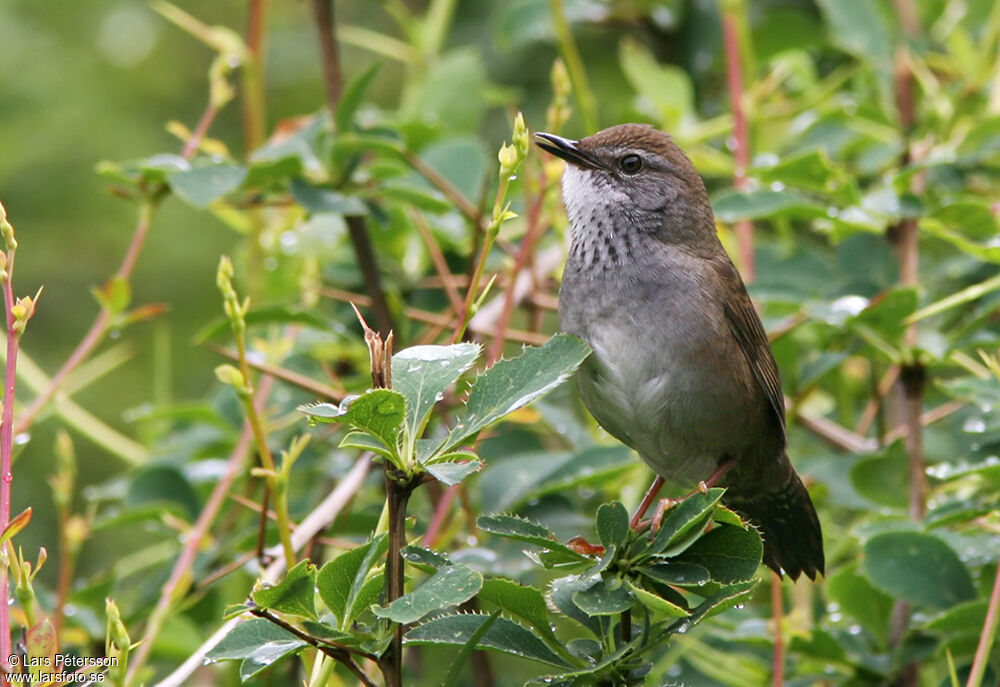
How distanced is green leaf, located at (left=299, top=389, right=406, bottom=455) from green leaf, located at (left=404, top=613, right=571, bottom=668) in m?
0.35

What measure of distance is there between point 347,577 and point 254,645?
215 millimetres

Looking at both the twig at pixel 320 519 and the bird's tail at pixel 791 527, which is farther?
the bird's tail at pixel 791 527

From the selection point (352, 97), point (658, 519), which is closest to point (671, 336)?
point (658, 519)

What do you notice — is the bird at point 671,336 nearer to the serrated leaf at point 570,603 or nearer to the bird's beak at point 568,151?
the bird's beak at point 568,151

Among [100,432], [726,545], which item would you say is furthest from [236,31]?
[726,545]

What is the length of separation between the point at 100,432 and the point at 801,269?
2.35 metres

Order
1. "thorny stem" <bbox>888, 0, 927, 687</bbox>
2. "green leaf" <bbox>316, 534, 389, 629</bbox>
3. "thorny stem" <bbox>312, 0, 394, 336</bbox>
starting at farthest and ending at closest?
"thorny stem" <bbox>312, 0, 394, 336</bbox>, "thorny stem" <bbox>888, 0, 927, 687</bbox>, "green leaf" <bbox>316, 534, 389, 629</bbox>

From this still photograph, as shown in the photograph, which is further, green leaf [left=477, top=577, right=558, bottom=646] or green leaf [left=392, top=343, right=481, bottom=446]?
green leaf [left=477, top=577, right=558, bottom=646]

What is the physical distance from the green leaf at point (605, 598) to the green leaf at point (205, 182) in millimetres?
1491

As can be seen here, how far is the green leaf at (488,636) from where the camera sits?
199 centimetres

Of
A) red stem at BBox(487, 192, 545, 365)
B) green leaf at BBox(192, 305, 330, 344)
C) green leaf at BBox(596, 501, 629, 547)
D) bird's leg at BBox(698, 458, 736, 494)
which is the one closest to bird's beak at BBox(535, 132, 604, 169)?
red stem at BBox(487, 192, 545, 365)

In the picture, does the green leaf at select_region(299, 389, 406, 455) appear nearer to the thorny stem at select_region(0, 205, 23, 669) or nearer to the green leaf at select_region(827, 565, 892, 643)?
the thorny stem at select_region(0, 205, 23, 669)

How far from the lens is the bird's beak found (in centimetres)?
342

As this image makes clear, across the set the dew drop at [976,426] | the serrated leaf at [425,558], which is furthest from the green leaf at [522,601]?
the dew drop at [976,426]
